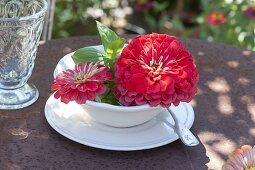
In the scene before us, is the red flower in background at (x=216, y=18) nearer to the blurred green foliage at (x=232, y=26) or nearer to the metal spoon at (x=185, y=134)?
the blurred green foliage at (x=232, y=26)

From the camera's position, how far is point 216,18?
2328 millimetres

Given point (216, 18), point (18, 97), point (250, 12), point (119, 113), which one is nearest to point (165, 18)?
point (216, 18)

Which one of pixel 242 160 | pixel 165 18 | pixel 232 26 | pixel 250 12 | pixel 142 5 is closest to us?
pixel 242 160

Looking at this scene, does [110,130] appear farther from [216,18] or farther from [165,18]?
[165,18]

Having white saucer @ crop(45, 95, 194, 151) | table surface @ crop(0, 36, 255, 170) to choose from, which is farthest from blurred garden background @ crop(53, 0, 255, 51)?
white saucer @ crop(45, 95, 194, 151)

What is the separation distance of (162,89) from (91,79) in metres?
0.12

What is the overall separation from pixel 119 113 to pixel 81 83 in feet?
0.27

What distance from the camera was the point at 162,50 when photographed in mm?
968

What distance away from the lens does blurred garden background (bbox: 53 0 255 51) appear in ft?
7.57

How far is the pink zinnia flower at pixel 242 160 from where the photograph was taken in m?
0.86

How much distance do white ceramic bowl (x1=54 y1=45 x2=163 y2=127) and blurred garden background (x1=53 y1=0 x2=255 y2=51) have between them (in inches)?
52.0

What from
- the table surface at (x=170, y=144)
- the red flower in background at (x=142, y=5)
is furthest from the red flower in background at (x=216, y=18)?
the table surface at (x=170, y=144)

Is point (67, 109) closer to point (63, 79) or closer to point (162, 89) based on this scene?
point (63, 79)

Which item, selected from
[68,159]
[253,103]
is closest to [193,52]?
[253,103]
